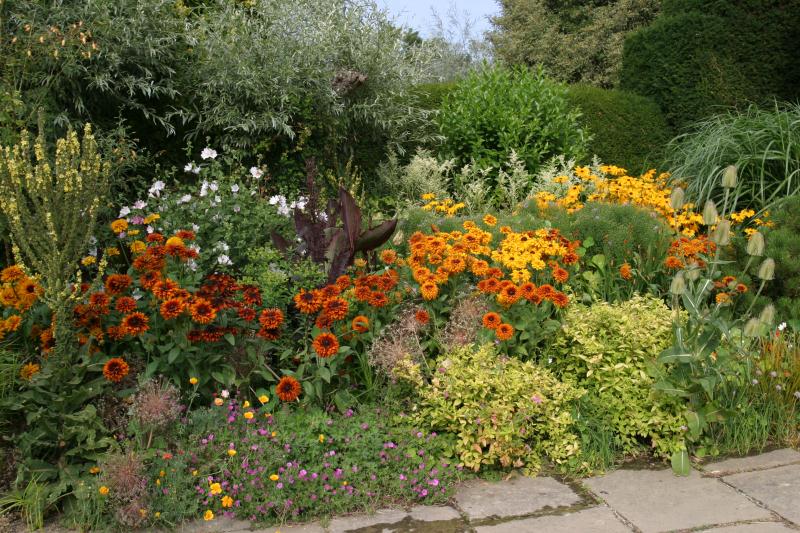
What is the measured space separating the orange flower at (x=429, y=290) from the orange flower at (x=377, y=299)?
201mm

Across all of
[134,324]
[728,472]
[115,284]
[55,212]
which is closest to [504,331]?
[728,472]

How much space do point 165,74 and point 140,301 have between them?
8.04ft

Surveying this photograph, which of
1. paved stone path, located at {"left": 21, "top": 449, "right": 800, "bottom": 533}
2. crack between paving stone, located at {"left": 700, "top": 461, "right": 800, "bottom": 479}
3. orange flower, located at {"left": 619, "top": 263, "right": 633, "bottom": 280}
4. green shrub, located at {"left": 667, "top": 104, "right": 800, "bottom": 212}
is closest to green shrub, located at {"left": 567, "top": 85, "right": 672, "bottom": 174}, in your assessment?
green shrub, located at {"left": 667, "top": 104, "right": 800, "bottom": 212}

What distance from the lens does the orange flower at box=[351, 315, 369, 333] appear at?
3400 millimetres

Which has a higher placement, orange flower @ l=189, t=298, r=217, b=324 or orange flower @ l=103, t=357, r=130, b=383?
orange flower @ l=189, t=298, r=217, b=324

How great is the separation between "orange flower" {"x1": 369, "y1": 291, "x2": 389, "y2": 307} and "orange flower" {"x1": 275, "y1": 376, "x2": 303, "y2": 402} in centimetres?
53

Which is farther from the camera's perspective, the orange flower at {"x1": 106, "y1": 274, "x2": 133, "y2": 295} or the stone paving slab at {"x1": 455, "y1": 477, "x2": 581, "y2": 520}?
the orange flower at {"x1": 106, "y1": 274, "x2": 133, "y2": 295}

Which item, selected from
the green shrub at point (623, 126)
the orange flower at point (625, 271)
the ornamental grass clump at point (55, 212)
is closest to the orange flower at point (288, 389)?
the ornamental grass clump at point (55, 212)

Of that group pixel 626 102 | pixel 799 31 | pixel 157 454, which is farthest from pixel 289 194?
pixel 799 31

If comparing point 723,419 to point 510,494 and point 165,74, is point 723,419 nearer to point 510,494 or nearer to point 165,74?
point 510,494

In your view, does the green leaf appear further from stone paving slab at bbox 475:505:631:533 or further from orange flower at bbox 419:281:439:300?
orange flower at bbox 419:281:439:300

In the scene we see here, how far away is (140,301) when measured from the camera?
3.60 meters

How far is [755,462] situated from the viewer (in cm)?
330

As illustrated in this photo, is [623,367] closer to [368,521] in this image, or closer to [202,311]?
[368,521]
